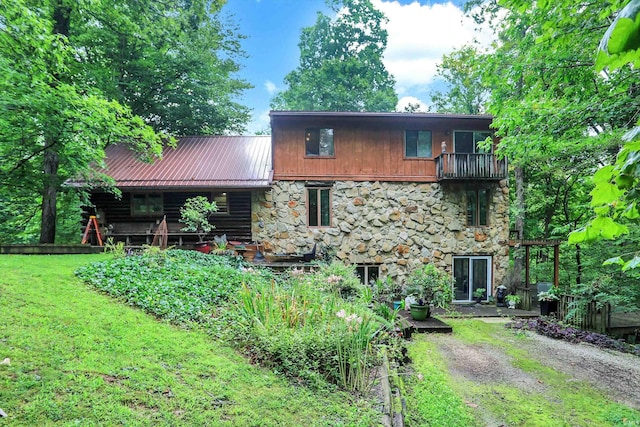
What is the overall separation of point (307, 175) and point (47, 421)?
9803 mm

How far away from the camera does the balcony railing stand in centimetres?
1108

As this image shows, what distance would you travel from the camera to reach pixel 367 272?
1154cm

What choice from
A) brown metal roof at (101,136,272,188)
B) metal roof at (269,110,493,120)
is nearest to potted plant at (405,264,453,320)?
metal roof at (269,110,493,120)

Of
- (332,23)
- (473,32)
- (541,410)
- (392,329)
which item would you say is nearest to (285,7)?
(332,23)

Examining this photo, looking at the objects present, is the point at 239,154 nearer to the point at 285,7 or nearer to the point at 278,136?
the point at 278,136

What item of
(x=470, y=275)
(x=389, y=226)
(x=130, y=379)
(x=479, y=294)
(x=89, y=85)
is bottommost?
(x=479, y=294)

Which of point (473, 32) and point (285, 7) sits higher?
point (285, 7)

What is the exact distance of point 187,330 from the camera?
14.2ft

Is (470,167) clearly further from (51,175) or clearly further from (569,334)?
(51,175)

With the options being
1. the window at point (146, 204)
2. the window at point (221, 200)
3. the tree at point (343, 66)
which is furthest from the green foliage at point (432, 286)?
the tree at point (343, 66)

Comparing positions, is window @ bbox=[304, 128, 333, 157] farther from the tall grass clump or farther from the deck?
the tall grass clump

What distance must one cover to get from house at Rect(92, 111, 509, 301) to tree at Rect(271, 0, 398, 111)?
921 cm

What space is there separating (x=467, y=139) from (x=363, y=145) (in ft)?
13.0

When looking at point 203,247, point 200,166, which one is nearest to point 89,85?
point 200,166
